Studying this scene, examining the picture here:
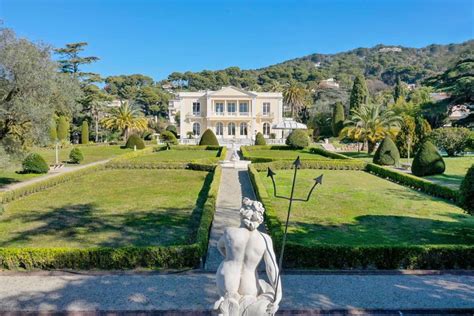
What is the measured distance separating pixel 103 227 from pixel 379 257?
23.9ft

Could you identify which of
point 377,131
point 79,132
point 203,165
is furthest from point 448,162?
point 79,132

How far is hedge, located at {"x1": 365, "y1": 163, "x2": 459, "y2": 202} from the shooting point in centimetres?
1456

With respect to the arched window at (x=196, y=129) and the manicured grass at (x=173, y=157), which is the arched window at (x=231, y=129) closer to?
the arched window at (x=196, y=129)

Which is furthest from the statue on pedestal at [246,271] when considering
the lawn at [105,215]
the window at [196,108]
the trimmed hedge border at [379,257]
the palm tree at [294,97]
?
the palm tree at [294,97]

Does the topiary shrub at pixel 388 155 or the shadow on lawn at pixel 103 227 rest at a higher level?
the topiary shrub at pixel 388 155

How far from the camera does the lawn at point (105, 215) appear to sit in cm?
962

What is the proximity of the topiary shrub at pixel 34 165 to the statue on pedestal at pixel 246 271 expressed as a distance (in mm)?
20722

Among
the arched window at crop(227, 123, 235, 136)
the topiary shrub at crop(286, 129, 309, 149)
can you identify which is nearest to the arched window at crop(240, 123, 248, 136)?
the arched window at crop(227, 123, 235, 136)

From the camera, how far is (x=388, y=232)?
33.4 feet

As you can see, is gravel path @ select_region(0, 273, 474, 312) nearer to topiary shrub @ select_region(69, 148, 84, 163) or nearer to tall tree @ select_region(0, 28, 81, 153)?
tall tree @ select_region(0, 28, 81, 153)

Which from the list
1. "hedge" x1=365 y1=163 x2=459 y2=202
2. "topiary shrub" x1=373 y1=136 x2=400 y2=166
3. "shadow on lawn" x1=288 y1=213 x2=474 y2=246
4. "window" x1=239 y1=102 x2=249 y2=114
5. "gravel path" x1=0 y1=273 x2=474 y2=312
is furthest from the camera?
"window" x1=239 y1=102 x2=249 y2=114

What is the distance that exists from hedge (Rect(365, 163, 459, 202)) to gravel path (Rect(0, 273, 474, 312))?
24.8ft

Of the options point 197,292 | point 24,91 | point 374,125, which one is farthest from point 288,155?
point 197,292

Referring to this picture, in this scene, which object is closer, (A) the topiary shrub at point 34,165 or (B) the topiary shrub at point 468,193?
(B) the topiary shrub at point 468,193
